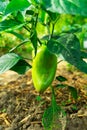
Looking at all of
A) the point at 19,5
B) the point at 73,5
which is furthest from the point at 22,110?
the point at 73,5

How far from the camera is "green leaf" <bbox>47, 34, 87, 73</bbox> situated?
4.22 ft

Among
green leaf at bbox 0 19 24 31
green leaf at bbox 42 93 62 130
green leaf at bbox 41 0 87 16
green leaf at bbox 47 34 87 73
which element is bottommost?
green leaf at bbox 42 93 62 130

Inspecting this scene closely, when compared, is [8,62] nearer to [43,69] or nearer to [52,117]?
[43,69]

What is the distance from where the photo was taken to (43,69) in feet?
4.80

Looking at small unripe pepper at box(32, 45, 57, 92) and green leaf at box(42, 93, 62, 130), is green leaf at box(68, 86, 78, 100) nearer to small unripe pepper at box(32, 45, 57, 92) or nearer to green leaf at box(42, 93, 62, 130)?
green leaf at box(42, 93, 62, 130)

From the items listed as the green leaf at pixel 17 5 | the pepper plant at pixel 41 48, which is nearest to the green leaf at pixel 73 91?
the pepper plant at pixel 41 48

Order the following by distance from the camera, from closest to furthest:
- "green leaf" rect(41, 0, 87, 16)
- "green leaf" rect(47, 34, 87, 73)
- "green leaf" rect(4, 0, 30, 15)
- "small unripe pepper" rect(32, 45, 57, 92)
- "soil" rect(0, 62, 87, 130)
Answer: "green leaf" rect(41, 0, 87, 16) < "green leaf" rect(4, 0, 30, 15) < "green leaf" rect(47, 34, 87, 73) < "small unripe pepper" rect(32, 45, 57, 92) < "soil" rect(0, 62, 87, 130)

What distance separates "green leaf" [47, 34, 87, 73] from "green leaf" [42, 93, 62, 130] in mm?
373

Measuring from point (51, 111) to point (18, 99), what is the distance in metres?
0.45

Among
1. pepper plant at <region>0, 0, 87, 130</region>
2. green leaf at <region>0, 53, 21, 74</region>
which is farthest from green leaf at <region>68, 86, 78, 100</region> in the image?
green leaf at <region>0, 53, 21, 74</region>

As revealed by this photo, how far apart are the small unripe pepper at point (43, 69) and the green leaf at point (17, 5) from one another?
0.31 m

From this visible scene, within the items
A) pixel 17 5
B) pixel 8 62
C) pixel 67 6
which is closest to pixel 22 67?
pixel 8 62

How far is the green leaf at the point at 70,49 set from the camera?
1286mm

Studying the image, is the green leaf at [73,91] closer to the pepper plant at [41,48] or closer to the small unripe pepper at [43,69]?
the pepper plant at [41,48]
